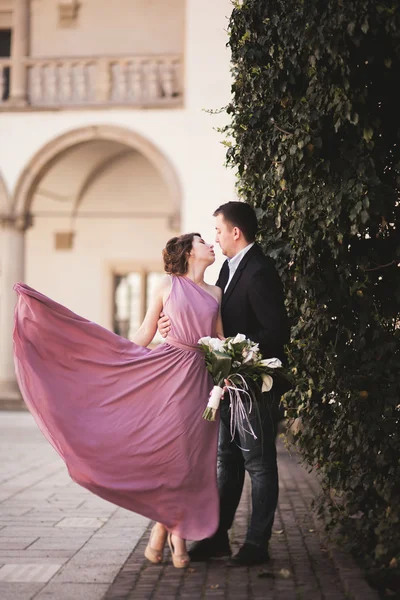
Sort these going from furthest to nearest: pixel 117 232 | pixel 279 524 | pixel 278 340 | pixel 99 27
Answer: pixel 117 232
pixel 99 27
pixel 279 524
pixel 278 340

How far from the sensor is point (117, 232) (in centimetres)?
2098

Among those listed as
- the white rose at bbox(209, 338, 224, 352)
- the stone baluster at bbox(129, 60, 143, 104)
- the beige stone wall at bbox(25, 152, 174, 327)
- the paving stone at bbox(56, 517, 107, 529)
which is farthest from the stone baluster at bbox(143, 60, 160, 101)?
the white rose at bbox(209, 338, 224, 352)

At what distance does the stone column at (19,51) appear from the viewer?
1745cm

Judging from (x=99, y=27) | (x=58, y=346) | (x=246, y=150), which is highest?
(x=99, y=27)

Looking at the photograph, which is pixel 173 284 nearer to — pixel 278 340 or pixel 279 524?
pixel 278 340

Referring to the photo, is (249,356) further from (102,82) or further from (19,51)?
(19,51)

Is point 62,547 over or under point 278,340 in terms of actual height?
under

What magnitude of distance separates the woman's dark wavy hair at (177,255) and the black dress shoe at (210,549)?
149 cm

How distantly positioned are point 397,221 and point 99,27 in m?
15.6

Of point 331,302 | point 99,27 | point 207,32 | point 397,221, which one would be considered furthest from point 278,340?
point 99,27

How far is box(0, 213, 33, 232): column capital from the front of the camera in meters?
17.8

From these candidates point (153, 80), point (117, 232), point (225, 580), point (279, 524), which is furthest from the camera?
point (117, 232)

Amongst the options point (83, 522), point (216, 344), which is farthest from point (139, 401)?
point (83, 522)

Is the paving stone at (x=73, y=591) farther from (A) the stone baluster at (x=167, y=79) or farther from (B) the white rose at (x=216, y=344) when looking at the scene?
(A) the stone baluster at (x=167, y=79)
